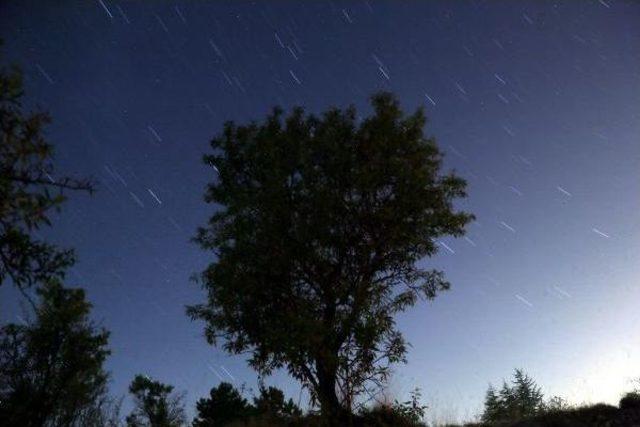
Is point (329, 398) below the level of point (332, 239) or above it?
below

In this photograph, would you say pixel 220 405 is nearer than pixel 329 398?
No

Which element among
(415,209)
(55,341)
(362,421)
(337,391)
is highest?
(415,209)

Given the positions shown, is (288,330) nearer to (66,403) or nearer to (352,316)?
(352,316)

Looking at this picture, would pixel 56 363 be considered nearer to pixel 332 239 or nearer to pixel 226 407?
pixel 226 407

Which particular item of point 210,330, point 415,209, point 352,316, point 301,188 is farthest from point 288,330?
point 415,209

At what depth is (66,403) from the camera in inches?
828

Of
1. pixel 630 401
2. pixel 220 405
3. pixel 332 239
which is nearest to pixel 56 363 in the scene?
pixel 220 405

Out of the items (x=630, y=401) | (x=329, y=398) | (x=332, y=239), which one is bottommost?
(x=630, y=401)

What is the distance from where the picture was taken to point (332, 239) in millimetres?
15656

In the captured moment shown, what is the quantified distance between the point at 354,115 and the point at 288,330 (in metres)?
8.73

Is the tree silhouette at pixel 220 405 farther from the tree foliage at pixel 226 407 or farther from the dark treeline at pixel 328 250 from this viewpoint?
the dark treeline at pixel 328 250

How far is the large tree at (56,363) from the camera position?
67.1 feet

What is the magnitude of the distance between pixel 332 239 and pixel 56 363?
53.3ft

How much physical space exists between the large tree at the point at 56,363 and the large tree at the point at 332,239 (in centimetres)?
978
